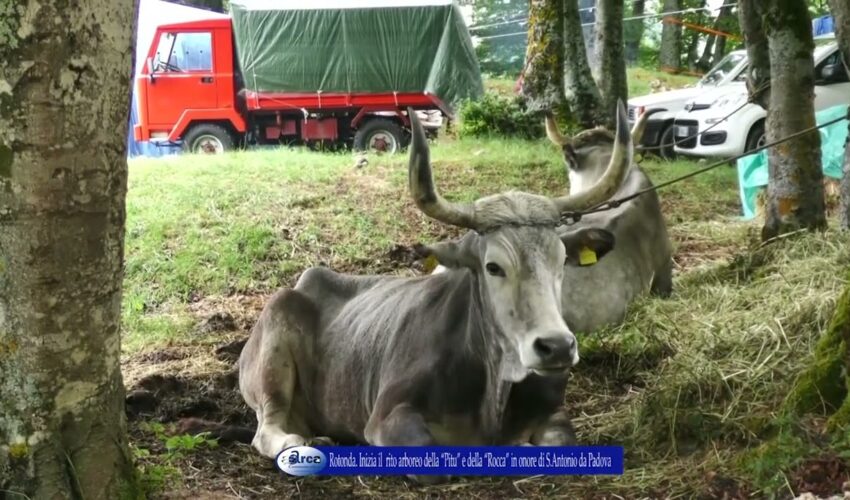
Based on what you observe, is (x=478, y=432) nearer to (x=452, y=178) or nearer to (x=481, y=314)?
(x=481, y=314)

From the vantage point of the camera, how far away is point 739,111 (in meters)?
16.4

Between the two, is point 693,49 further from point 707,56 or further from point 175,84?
point 175,84

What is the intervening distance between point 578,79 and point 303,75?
627cm

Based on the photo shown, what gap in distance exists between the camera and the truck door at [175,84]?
19.0 metres

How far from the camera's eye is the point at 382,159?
14227 mm

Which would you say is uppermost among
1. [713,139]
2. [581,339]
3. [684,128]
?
[684,128]

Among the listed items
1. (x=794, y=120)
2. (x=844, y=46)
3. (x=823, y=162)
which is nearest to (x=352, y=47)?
→ (x=823, y=162)

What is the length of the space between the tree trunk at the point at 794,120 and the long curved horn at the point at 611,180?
3061 millimetres

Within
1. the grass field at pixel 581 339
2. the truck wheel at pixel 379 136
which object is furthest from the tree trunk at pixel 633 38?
the grass field at pixel 581 339

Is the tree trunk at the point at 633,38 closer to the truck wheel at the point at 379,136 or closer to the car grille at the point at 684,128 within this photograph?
the car grille at the point at 684,128

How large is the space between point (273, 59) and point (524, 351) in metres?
16.2

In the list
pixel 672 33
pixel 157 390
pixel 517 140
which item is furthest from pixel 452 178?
pixel 672 33

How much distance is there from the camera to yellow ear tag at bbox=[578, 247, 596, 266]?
4930 millimetres

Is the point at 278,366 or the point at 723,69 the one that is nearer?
the point at 278,366
